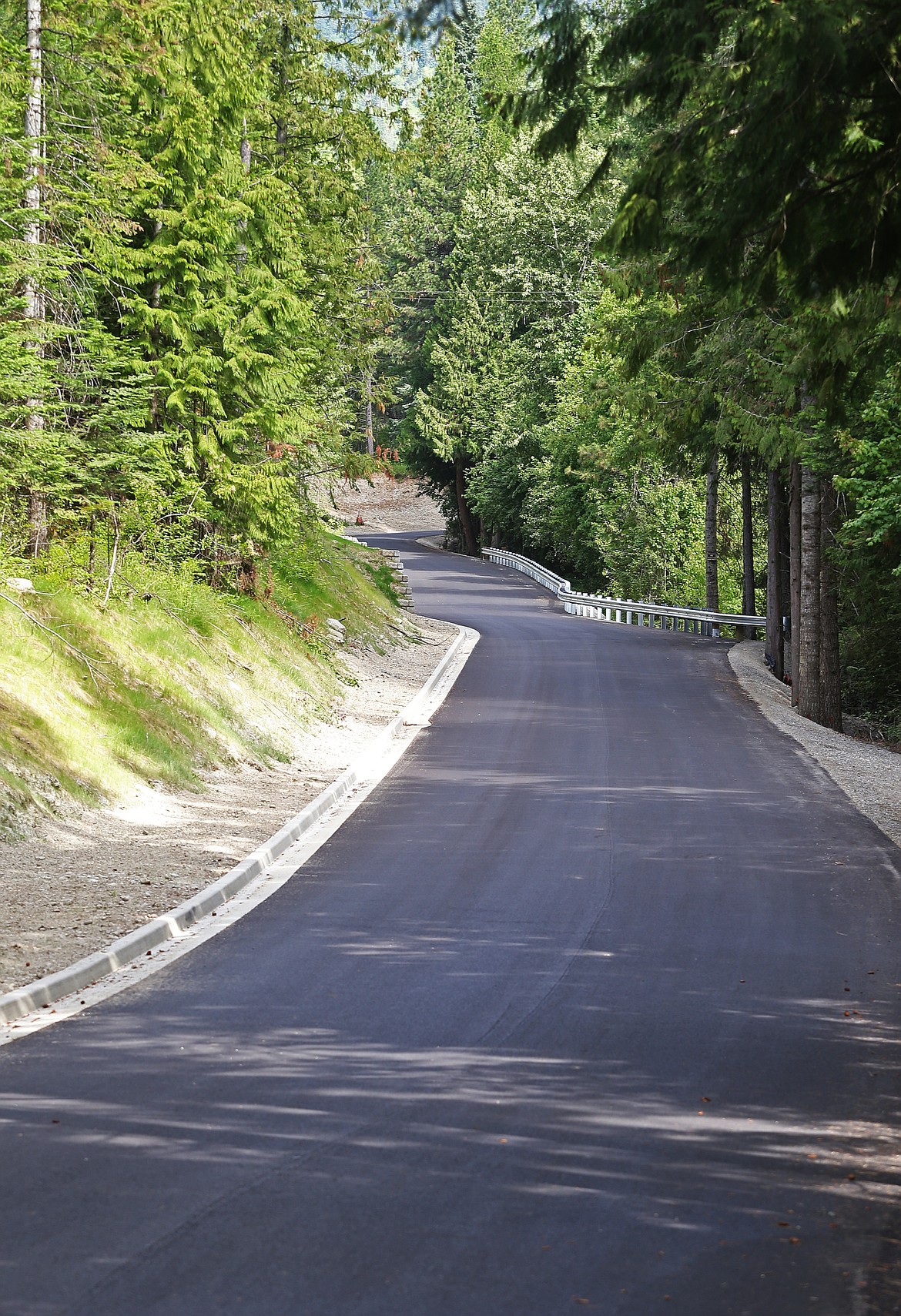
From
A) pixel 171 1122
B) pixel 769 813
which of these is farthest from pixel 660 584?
pixel 171 1122

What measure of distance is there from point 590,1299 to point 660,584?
48629 mm

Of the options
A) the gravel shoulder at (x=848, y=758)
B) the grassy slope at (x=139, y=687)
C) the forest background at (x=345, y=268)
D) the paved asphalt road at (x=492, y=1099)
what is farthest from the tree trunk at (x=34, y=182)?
the gravel shoulder at (x=848, y=758)

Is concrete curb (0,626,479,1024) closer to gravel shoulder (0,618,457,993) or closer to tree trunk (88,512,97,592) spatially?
gravel shoulder (0,618,457,993)

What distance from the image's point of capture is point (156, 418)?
2291 centimetres

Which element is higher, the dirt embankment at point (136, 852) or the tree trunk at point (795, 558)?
the tree trunk at point (795, 558)

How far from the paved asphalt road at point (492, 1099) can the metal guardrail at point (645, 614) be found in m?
27.4

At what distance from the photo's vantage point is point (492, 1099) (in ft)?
21.7

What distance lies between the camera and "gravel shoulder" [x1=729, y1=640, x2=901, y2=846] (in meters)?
16.1

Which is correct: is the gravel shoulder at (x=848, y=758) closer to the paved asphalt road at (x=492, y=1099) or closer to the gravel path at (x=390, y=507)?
the paved asphalt road at (x=492, y=1099)

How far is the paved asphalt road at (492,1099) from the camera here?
4805 mm

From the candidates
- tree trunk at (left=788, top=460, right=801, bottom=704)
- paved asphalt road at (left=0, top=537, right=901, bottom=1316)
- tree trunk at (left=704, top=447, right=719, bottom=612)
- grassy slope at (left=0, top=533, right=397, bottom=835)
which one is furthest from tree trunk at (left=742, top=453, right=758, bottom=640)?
paved asphalt road at (left=0, top=537, right=901, bottom=1316)

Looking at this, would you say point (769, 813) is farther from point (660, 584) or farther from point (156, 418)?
point (660, 584)

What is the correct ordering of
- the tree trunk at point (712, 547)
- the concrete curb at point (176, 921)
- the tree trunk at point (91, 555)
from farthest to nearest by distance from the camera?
1. the tree trunk at point (712, 547)
2. the tree trunk at point (91, 555)
3. the concrete curb at point (176, 921)

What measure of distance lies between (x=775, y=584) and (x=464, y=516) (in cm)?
4522
